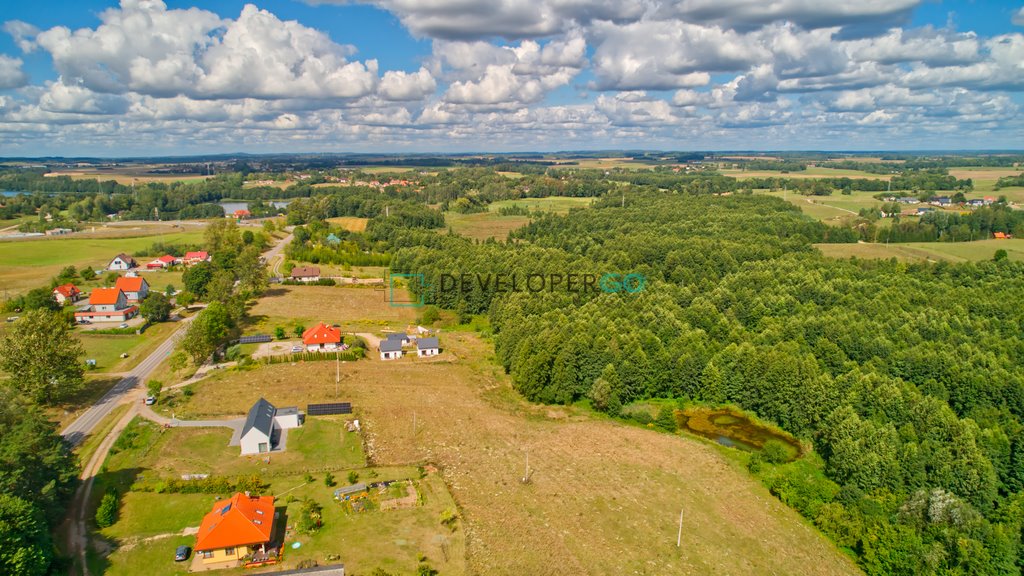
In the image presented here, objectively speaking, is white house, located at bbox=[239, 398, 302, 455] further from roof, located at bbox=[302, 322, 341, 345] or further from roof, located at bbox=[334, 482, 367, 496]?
roof, located at bbox=[302, 322, 341, 345]

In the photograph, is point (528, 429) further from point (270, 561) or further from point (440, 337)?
point (440, 337)

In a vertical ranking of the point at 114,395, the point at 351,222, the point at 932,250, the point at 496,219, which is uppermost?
the point at 496,219

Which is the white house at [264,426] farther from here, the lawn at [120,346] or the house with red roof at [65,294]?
the house with red roof at [65,294]

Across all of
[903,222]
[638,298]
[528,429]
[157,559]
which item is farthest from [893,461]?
[903,222]

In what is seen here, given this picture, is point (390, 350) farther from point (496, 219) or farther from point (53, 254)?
point (496, 219)

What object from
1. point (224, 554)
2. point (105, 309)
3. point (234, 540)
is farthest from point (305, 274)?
point (234, 540)

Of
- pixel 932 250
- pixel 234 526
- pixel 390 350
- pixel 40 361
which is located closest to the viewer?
pixel 234 526

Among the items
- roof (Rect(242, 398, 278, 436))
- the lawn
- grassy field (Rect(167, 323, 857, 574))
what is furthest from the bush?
the lawn

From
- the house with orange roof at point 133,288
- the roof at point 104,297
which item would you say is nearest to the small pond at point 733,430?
the roof at point 104,297

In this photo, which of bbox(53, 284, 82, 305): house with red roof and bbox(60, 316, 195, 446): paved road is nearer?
bbox(60, 316, 195, 446): paved road
